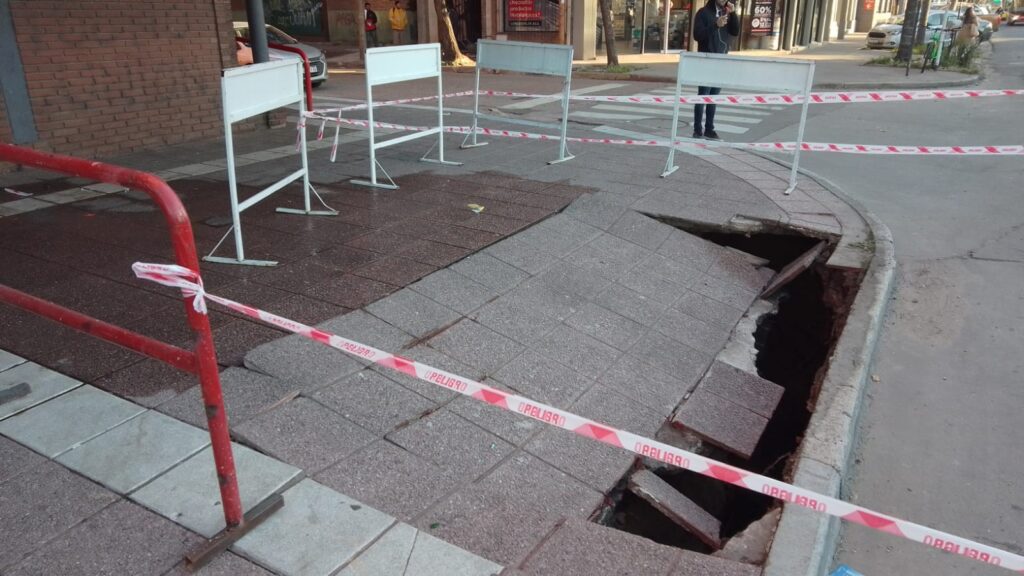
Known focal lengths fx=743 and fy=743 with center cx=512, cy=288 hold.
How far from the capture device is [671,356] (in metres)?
4.87

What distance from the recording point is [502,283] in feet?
17.5

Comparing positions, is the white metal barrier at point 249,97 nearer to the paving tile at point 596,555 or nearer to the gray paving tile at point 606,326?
the gray paving tile at point 606,326

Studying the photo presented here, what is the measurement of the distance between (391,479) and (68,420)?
1601 mm

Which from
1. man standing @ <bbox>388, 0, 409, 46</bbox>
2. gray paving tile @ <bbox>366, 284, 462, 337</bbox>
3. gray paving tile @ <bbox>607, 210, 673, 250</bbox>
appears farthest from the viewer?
man standing @ <bbox>388, 0, 409, 46</bbox>

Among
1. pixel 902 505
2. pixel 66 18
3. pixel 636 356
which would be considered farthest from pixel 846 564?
pixel 66 18

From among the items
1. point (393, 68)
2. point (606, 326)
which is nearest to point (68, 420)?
point (606, 326)

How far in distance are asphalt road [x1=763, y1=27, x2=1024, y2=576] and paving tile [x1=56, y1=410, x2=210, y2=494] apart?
117 inches

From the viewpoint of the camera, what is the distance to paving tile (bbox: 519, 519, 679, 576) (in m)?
2.85

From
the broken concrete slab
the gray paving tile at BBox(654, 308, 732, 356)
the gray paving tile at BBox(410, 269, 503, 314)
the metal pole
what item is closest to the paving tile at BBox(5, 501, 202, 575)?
the broken concrete slab

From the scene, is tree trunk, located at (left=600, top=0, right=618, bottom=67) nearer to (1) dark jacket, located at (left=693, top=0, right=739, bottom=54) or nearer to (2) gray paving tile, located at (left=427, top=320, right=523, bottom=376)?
(1) dark jacket, located at (left=693, top=0, right=739, bottom=54)

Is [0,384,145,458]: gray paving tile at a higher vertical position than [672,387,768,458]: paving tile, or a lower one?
higher

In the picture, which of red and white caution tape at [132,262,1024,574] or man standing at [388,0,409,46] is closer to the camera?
red and white caution tape at [132,262,1024,574]

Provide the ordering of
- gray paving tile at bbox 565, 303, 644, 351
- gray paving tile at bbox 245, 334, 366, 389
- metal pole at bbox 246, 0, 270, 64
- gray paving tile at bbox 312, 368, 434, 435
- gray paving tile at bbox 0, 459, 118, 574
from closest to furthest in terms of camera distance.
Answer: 1. gray paving tile at bbox 0, 459, 118, 574
2. gray paving tile at bbox 312, 368, 434, 435
3. gray paving tile at bbox 245, 334, 366, 389
4. gray paving tile at bbox 565, 303, 644, 351
5. metal pole at bbox 246, 0, 270, 64

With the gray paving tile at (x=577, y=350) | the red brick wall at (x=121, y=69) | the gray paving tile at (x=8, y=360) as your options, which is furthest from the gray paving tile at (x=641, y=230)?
the red brick wall at (x=121, y=69)
